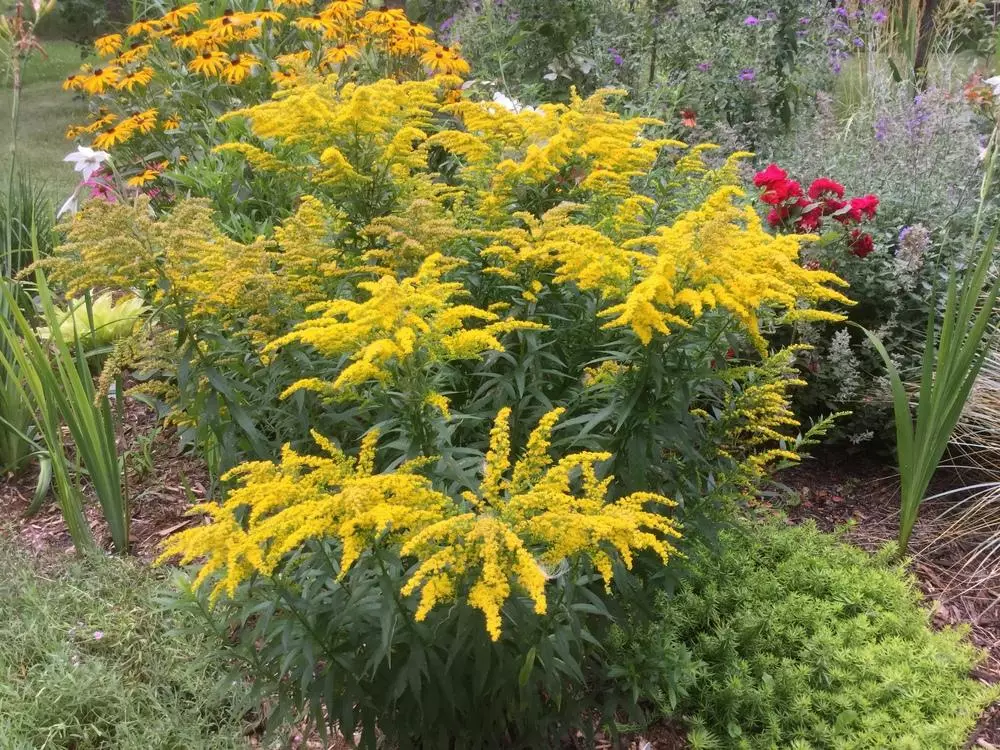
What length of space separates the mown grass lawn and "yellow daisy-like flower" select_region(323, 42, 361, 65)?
355 centimetres

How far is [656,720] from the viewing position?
2523 mm

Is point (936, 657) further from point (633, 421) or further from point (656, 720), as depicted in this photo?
point (633, 421)

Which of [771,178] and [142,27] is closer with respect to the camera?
[771,178]

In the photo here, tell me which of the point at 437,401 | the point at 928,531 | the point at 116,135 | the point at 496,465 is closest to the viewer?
the point at 496,465

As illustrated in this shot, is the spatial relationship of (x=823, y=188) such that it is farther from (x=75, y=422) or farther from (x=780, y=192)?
A: (x=75, y=422)

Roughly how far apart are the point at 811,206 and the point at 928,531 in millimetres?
1454

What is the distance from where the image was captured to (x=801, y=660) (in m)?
2.55

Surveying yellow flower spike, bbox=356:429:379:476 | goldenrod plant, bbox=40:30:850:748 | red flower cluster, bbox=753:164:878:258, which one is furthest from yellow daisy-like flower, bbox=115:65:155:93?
yellow flower spike, bbox=356:429:379:476

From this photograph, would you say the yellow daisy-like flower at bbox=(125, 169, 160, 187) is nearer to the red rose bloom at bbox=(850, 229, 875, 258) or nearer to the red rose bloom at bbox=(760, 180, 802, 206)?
the red rose bloom at bbox=(760, 180, 802, 206)

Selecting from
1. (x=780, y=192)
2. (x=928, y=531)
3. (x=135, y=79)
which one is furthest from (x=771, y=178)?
(x=135, y=79)

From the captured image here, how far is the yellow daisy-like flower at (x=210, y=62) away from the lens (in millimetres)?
4523

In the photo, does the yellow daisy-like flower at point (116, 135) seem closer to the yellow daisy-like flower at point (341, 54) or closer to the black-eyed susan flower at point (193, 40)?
the black-eyed susan flower at point (193, 40)

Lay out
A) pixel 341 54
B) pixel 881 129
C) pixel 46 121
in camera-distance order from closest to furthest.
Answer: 1. pixel 341 54
2. pixel 881 129
3. pixel 46 121

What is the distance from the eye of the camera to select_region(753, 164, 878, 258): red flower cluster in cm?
342
